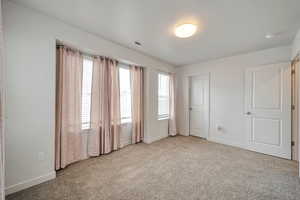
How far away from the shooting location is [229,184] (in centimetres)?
198

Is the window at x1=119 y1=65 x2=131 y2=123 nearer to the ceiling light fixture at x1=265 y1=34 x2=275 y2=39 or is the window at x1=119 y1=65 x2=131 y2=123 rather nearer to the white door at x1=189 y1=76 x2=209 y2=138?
the white door at x1=189 y1=76 x2=209 y2=138

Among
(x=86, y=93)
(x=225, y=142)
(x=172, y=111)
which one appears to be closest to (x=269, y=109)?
(x=225, y=142)

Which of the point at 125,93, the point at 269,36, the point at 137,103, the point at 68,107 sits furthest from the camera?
the point at 137,103

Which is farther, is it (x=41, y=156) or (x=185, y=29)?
(x=185, y=29)

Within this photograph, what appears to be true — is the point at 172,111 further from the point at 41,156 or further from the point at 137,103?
the point at 41,156

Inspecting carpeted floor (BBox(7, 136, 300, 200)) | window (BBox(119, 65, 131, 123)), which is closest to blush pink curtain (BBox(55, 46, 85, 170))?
carpeted floor (BBox(7, 136, 300, 200))

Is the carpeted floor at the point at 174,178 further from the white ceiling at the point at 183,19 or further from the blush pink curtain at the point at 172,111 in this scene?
the white ceiling at the point at 183,19

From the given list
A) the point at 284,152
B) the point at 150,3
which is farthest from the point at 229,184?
the point at 150,3

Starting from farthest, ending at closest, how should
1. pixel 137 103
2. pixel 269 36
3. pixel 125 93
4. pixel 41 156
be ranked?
pixel 137 103 → pixel 125 93 → pixel 269 36 → pixel 41 156

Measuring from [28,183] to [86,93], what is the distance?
1621 mm

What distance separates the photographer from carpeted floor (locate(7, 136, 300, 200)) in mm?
1756

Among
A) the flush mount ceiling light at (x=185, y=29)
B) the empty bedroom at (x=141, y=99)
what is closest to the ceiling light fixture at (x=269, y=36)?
the empty bedroom at (x=141, y=99)

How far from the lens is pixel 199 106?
14.6 ft

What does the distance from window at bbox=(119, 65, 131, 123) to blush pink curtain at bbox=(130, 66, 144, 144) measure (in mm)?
108
